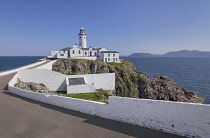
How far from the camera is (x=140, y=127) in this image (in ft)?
20.2

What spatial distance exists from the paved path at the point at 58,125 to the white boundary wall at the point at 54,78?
1155 cm

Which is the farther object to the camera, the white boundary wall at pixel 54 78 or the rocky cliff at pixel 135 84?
the rocky cliff at pixel 135 84

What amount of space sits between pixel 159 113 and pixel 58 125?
4.92m

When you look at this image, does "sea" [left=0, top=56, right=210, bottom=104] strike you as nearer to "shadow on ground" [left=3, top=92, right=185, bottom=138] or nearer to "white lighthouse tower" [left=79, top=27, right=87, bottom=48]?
"shadow on ground" [left=3, top=92, right=185, bottom=138]

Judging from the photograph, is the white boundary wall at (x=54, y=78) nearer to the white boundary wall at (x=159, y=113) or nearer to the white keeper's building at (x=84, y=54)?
the white boundary wall at (x=159, y=113)

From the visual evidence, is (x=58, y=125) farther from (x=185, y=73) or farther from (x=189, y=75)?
(x=185, y=73)

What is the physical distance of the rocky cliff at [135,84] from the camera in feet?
94.3

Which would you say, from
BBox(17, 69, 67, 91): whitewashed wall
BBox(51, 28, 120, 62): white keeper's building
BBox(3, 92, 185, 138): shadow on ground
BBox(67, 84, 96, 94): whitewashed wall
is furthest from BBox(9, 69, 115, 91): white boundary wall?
BBox(51, 28, 120, 62): white keeper's building

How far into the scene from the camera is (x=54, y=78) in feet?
70.1

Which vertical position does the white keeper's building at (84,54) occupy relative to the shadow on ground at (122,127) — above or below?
above

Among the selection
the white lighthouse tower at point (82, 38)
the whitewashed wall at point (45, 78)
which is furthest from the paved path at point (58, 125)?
the white lighthouse tower at point (82, 38)

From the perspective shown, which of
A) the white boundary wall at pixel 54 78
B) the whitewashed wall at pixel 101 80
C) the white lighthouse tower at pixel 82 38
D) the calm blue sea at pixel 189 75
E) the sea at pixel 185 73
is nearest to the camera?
the white boundary wall at pixel 54 78

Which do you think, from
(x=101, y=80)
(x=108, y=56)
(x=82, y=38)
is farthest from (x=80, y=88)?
(x=82, y=38)

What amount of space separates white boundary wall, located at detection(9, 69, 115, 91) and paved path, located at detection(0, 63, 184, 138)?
11547 millimetres
